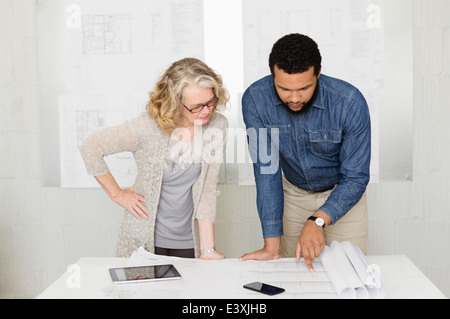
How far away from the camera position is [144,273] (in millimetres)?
1517

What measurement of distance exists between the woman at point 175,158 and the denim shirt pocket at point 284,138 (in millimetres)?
192

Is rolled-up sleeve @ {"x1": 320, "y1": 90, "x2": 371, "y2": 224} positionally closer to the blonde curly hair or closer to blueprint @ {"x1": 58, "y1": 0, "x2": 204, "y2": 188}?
the blonde curly hair

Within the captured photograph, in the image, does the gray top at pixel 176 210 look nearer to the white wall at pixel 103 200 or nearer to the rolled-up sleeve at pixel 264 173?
the rolled-up sleeve at pixel 264 173

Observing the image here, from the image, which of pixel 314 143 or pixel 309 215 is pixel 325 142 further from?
pixel 309 215

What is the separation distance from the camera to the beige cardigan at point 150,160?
6.22ft

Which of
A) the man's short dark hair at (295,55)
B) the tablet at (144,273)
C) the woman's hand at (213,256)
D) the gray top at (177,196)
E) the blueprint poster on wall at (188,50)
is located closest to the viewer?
the tablet at (144,273)

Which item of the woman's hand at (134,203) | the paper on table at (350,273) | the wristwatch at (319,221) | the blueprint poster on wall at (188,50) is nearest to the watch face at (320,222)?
the wristwatch at (319,221)

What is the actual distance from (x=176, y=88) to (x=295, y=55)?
0.46 m

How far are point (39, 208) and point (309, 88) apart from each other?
192 cm

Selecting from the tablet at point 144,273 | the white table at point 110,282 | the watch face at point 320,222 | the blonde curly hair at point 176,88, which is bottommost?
the white table at point 110,282

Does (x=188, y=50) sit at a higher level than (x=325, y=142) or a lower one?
higher

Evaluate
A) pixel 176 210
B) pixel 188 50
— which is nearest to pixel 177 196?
pixel 176 210

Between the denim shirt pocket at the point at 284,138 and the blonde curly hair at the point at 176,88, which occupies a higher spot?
the blonde curly hair at the point at 176,88

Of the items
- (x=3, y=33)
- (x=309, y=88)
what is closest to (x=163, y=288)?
(x=309, y=88)
